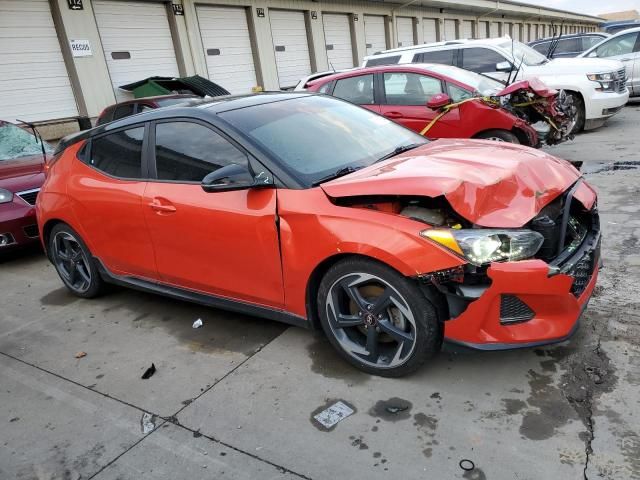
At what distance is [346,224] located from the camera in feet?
8.84

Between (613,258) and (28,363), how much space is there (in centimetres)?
446

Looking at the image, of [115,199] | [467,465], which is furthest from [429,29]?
[467,465]

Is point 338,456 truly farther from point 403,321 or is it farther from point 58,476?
point 58,476

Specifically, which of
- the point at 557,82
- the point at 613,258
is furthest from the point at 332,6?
the point at 613,258

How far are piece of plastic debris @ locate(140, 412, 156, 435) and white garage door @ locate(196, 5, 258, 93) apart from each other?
540 inches

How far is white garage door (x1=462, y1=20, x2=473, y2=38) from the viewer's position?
30913mm

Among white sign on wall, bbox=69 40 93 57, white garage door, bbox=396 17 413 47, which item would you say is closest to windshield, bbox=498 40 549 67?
white sign on wall, bbox=69 40 93 57

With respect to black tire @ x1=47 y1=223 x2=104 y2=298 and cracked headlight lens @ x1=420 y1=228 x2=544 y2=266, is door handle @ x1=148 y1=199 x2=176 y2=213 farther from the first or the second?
cracked headlight lens @ x1=420 y1=228 x2=544 y2=266

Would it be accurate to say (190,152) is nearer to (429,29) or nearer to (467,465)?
(467,465)

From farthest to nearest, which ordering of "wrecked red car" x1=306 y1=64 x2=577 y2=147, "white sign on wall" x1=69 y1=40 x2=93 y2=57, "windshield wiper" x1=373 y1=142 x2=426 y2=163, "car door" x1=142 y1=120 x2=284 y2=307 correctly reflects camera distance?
"white sign on wall" x1=69 y1=40 x2=93 y2=57
"wrecked red car" x1=306 y1=64 x2=577 y2=147
"windshield wiper" x1=373 y1=142 x2=426 y2=163
"car door" x1=142 y1=120 x2=284 y2=307

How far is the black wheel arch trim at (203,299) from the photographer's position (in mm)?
3148

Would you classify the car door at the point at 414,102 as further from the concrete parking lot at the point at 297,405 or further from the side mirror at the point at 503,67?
the concrete parking lot at the point at 297,405

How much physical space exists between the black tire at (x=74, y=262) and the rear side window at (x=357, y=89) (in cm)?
471

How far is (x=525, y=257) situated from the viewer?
2.47 metres
